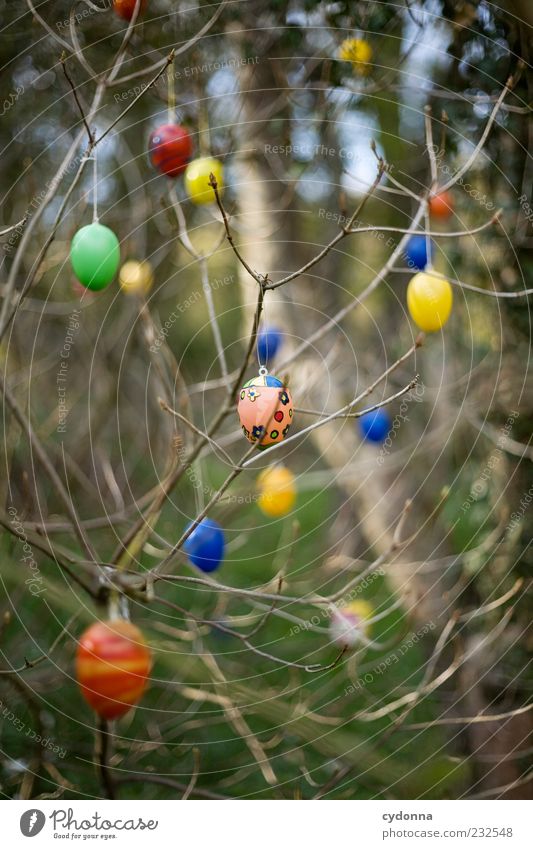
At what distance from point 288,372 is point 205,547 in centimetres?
41

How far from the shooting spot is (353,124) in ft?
7.22

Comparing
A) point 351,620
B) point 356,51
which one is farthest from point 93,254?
point 351,620

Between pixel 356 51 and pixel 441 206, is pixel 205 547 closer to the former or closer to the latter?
pixel 441 206

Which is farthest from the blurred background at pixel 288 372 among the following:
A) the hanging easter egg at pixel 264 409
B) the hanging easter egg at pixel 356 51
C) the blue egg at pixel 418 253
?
the hanging easter egg at pixel 264 409

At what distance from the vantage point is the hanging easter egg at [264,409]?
1214 mm

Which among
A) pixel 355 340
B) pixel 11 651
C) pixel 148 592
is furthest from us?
pixel 355 340

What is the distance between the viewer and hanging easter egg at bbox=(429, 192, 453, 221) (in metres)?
1.95

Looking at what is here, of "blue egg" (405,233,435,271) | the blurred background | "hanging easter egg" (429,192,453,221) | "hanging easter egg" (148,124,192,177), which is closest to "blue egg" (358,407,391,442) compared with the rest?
the blurred background

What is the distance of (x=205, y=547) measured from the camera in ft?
5.54

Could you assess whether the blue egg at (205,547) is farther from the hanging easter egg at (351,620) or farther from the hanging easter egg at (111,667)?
the hanging easter egg at (351,620)

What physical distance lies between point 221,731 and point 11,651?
0.85m

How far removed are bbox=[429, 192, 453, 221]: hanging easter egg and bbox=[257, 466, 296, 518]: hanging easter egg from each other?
756 mm
